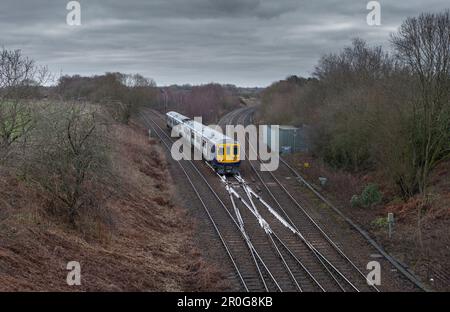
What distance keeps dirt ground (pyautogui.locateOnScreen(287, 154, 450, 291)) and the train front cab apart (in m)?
4.90

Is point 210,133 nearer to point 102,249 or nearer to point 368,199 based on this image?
point 368,199

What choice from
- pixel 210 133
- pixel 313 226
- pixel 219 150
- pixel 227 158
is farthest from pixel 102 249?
pixel 210 133

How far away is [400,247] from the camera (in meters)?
17.4

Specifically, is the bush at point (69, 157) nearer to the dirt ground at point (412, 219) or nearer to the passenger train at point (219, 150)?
the dirt ground at point (412, 219)

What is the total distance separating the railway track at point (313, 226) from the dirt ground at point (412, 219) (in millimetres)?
449

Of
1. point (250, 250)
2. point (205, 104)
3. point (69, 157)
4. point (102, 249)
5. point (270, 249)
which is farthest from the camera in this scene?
point (205, 104)

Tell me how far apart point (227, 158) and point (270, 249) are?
12.6 m

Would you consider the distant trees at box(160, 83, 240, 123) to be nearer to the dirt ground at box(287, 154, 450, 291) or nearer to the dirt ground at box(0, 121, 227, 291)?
the dirt ground at box(287, 154, 450, 291)

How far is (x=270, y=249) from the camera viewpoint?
56.7 feet

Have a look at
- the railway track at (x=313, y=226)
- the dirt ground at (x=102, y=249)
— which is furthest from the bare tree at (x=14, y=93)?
the railway track at (x=313, y=226)
